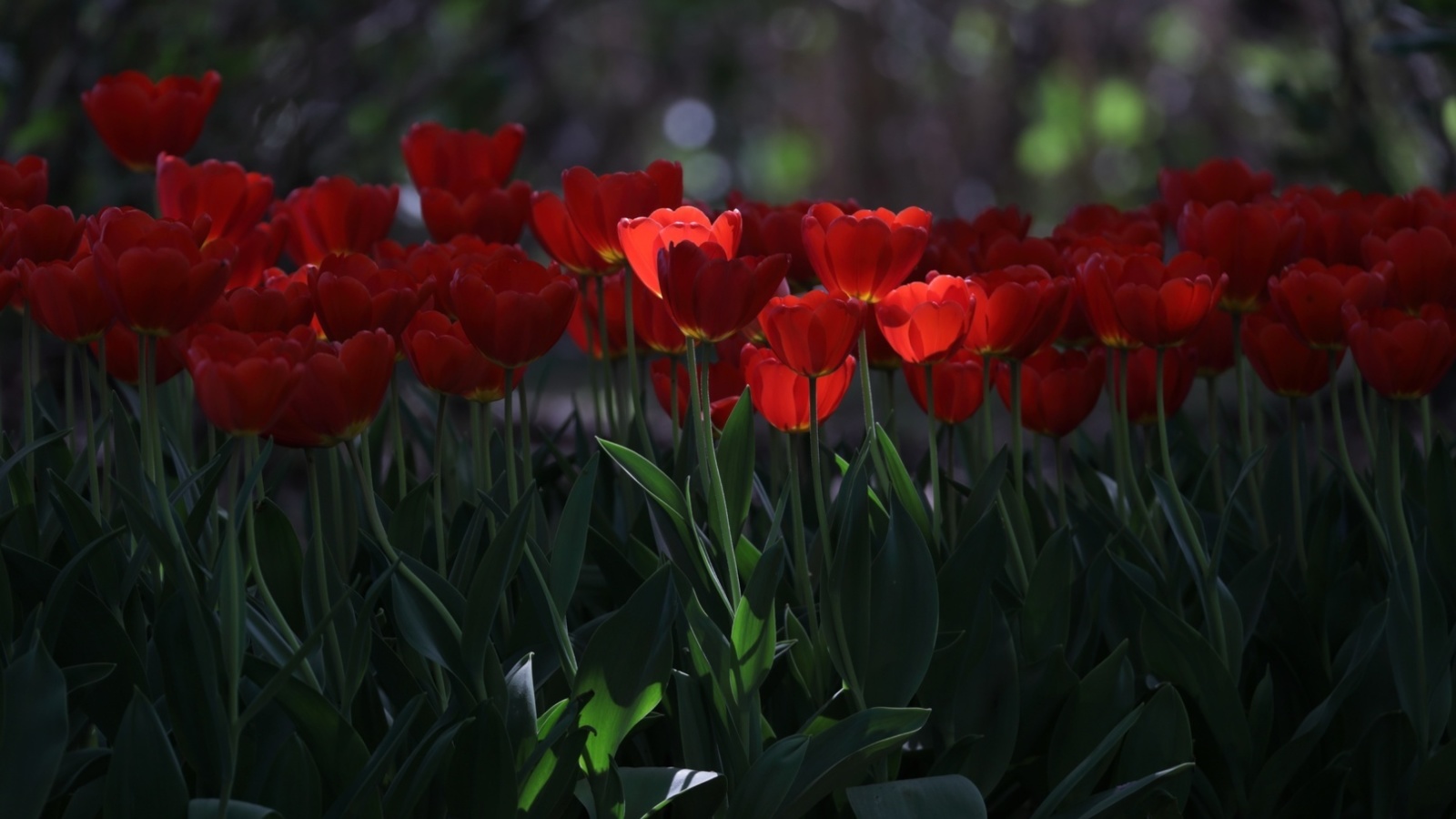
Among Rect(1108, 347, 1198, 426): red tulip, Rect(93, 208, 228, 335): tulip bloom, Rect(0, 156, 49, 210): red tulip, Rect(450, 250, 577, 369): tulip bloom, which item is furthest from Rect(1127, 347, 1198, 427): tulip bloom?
Rect(0, 156, 49, 210): red tulip

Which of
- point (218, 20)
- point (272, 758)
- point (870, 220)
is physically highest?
point (218, 20)

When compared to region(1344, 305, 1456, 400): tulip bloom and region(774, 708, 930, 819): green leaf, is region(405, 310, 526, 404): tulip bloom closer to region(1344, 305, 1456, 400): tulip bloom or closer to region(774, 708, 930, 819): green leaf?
region(774, 708, 930, 819): green leaf

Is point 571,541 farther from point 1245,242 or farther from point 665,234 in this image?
point 1245,242

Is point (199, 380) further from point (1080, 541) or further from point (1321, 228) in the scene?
point (1321, 228)

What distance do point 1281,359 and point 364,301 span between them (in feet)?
2.48

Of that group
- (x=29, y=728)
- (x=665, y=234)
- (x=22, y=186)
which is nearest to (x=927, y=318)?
(x=665, y=234)

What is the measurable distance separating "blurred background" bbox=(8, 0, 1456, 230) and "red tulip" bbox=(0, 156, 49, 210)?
4.64 feet

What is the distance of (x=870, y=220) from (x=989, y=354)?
0.15 meters

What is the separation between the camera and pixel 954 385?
117 cm

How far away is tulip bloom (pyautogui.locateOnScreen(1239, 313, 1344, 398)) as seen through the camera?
1157 mm

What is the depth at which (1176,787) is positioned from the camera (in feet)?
3.08

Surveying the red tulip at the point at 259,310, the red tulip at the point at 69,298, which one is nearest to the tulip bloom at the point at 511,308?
the red tulip at the point at 259,310

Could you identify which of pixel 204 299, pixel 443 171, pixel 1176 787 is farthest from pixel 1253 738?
pixel 443 171

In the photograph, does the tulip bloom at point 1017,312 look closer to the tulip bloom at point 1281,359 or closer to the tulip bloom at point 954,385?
the tulip bloom at point 954,385
